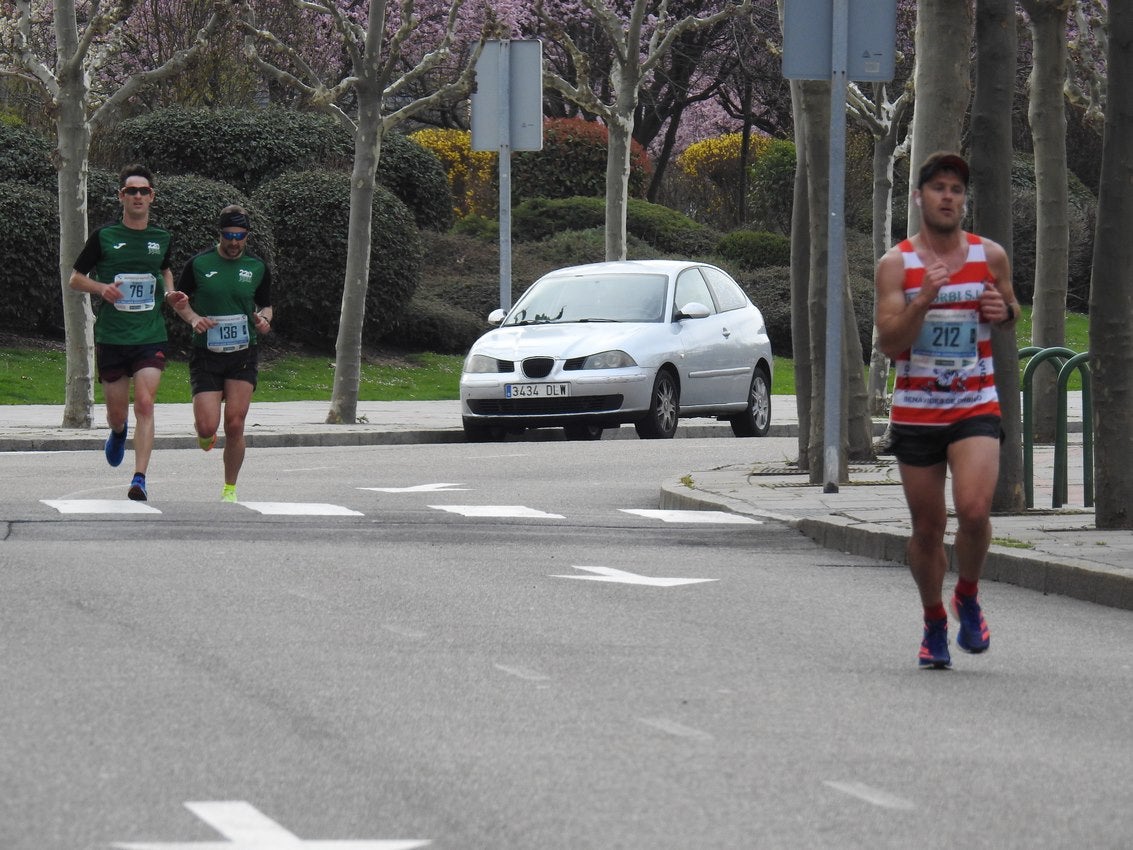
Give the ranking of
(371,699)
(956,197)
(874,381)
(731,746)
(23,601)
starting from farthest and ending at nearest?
(874,381), (23,601), (956,197), (371,699), (731,746)

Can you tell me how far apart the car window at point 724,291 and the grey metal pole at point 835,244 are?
8.71m

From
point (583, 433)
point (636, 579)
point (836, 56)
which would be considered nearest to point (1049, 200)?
point (583, 433)

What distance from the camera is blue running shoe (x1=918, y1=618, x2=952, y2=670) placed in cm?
749

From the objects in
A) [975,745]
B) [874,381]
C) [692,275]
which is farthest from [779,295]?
[975,745]

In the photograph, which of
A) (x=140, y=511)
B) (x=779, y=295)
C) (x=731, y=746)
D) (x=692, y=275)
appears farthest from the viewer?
(x=779, y=295)

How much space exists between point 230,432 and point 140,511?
881mm

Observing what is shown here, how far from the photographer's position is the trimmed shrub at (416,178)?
34281 millimetres

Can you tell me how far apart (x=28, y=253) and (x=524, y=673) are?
2072 cm

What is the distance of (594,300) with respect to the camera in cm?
2131

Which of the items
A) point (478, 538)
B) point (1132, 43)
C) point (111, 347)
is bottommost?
point (478, 538)

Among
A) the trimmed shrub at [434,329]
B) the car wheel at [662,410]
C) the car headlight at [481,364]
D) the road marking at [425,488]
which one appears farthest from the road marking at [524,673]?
the trimmed shrub at [434,329]

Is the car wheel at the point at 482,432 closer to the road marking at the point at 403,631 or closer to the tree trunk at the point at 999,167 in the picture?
the tree trunk at the point at 999,167

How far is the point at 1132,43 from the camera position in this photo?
1096 cm

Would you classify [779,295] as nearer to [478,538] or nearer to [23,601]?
[478,538]
